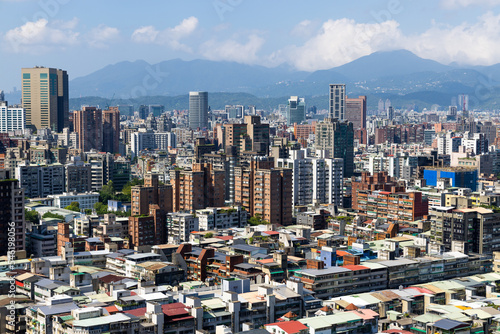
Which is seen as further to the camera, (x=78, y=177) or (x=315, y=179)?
(x=78, y=177)

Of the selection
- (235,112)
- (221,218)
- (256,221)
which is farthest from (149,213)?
(235,112)

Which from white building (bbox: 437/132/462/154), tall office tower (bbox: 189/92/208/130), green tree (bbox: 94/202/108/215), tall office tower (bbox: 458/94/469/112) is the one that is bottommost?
green tree (bbox: 94/202/108/215)

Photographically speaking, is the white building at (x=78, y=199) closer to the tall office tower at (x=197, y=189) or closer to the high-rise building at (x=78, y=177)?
the high-rise building at (x=78, y=177)

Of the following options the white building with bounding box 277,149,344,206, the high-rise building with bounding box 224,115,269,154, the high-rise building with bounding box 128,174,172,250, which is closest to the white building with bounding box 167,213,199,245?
the high-rise building with bounding box 128,174,172,250

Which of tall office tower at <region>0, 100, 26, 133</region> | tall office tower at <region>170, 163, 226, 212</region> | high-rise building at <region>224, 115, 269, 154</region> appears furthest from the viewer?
tall office tower at <region>0, 100, 26, 133</region>

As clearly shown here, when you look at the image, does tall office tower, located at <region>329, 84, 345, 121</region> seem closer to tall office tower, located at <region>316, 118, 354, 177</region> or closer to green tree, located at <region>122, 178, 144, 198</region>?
tall office tower, located at <region>316, 118, 354, 177</region>

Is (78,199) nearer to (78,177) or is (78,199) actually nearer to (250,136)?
(78,177)
